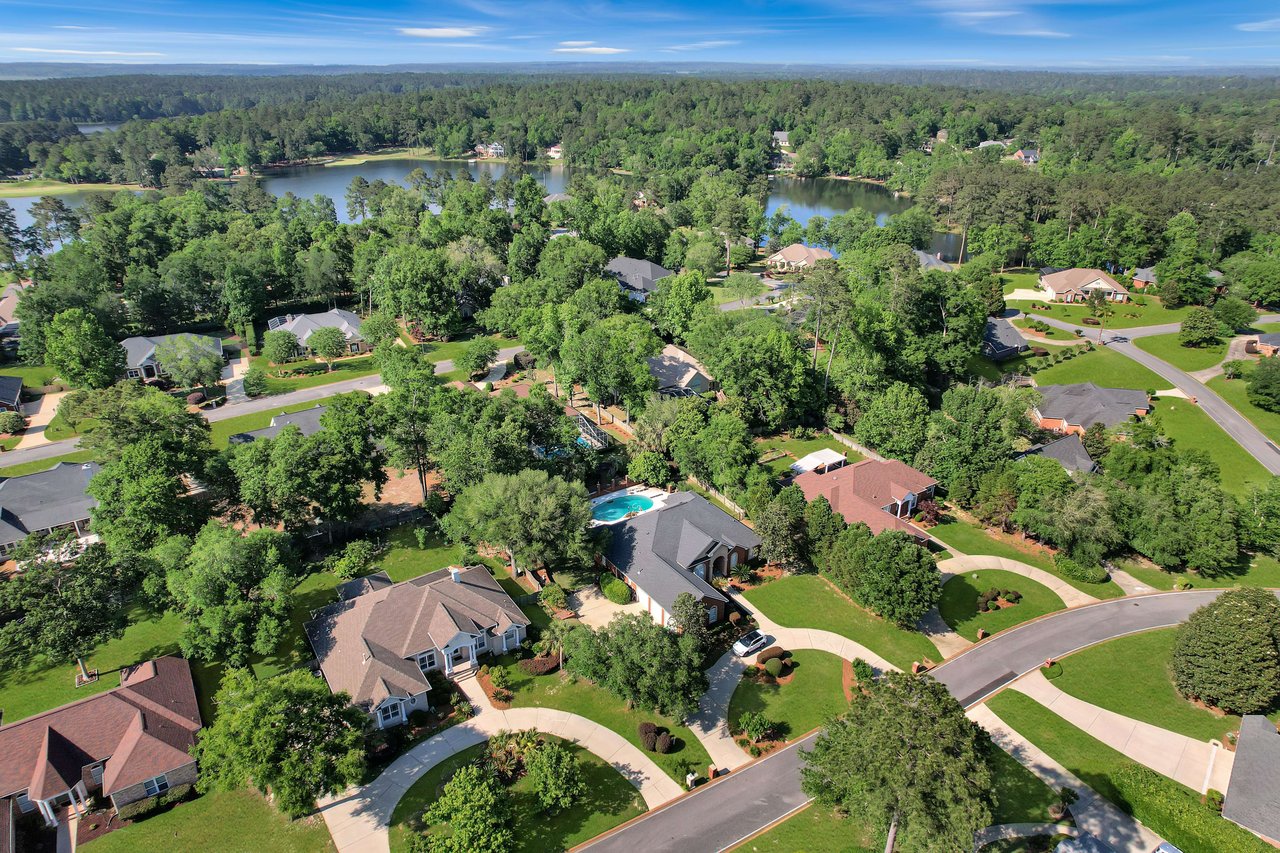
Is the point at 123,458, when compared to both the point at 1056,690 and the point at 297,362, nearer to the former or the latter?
the point at 297,362

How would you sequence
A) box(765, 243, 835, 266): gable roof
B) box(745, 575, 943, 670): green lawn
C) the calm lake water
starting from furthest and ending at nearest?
the calm lake water, box(765, 243, 835, 266): gable roof, box(745, 575, 943, 670): green lawn

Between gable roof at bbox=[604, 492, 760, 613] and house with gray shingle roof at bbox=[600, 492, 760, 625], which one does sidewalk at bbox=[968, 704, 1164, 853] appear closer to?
house with gray shingle roof at bbox=[600, 492, 760, 625]

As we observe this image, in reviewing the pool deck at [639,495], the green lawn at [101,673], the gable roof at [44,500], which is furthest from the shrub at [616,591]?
the gable roof at [44,500]

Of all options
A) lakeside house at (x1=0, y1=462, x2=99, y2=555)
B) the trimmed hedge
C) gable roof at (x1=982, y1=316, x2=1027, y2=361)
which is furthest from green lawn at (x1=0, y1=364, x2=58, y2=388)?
gable roof at (x1=982, y1=316, x2=1027, y2=361)

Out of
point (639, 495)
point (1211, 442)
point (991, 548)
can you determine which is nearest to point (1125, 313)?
point (1211, 442)

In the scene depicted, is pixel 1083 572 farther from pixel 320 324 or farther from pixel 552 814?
pixel 320 324

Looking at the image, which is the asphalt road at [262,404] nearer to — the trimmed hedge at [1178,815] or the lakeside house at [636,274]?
the lakeside house at [636,274]

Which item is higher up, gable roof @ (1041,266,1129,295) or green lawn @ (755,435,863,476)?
gable roof @ (1041,266,1129,295)
